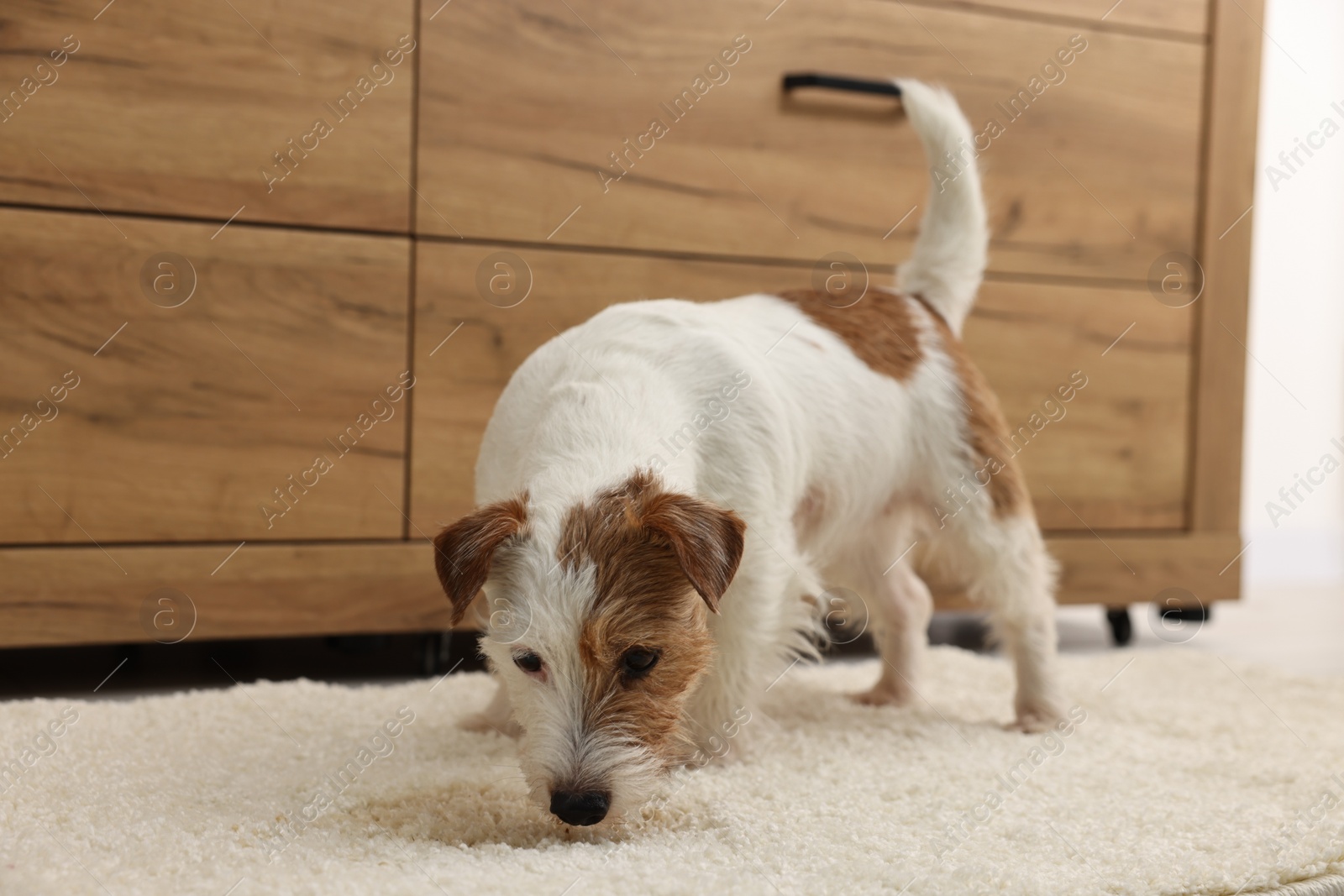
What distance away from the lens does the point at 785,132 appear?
261cm

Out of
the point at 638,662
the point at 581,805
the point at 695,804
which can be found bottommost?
the point at 695,804

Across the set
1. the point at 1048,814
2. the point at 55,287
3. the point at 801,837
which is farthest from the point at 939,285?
the point at 55,287

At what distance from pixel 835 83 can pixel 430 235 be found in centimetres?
95

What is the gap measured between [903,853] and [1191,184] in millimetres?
2234

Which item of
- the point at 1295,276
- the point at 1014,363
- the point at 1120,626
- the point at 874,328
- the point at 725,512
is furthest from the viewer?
the point at 1295,276

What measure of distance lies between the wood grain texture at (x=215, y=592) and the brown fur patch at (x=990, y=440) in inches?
43.8

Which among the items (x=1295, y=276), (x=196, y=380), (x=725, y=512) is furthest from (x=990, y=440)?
(x=1295, y=276)

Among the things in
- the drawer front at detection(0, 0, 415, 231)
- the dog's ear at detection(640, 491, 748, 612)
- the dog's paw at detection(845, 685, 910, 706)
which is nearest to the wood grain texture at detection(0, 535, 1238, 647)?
the drawer front at detection(0, 0, 415, 231)

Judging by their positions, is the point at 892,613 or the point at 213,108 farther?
the point at 892,613

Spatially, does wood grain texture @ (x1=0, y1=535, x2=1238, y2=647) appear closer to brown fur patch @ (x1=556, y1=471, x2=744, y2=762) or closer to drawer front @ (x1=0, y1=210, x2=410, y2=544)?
drawer front @ (x1=0, y1=210, x2=410, y2=544)

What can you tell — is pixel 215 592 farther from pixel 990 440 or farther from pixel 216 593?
pixel 990 440

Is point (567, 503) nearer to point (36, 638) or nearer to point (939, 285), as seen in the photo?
point (939, 285)

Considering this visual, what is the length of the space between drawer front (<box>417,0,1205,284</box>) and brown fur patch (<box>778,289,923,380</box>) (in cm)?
53

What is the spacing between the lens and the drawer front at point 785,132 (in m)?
2.38
